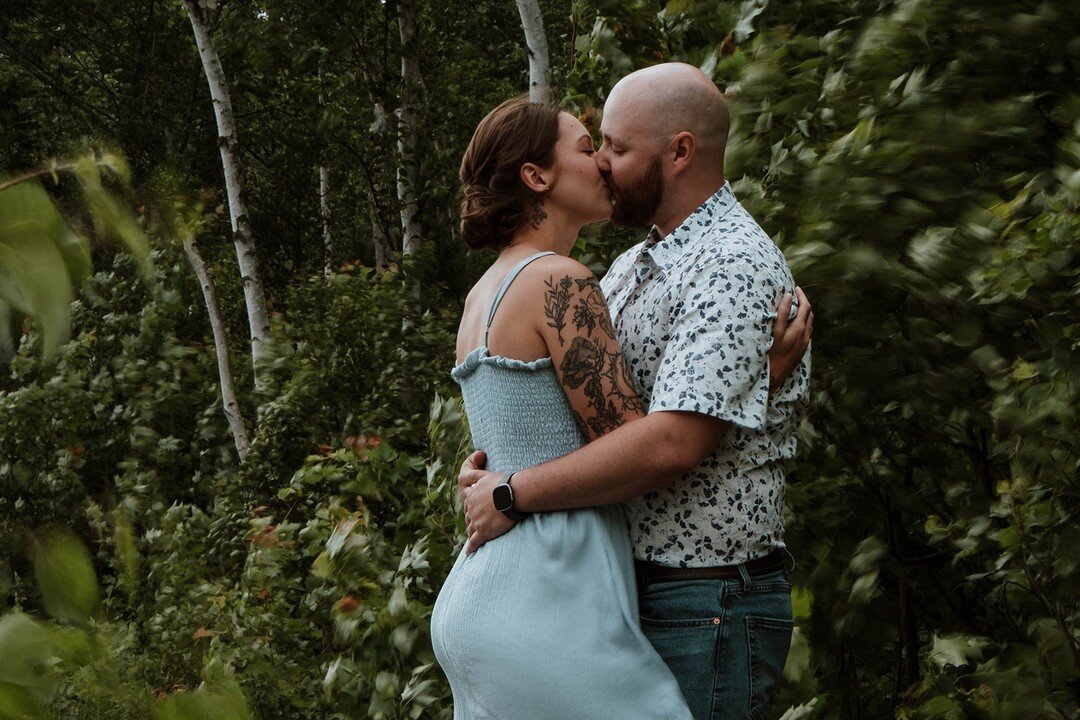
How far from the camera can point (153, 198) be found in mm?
836

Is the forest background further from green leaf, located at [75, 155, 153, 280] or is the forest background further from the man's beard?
the man's beard

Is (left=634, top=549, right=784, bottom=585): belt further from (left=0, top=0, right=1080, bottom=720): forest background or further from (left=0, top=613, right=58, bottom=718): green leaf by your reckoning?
(left=0, top=613, right=58, bottom=718): green leaf

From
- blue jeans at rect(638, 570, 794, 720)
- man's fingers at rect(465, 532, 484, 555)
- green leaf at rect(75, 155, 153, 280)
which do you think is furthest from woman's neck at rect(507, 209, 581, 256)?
green leaf at rect(75, 155, 153, 280)

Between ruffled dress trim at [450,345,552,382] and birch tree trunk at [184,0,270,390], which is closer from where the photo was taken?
ruffled dress trim at [450,345,552,382]

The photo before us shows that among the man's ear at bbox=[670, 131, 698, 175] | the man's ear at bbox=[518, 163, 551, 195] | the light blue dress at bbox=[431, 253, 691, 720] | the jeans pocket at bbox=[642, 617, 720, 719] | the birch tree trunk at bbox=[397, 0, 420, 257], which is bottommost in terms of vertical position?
the birch tree trunk at bbox=[397, 0, 420, 257]

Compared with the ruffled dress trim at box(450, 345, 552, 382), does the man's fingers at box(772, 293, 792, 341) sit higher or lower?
lower

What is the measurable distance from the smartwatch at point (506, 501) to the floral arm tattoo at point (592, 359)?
182mm

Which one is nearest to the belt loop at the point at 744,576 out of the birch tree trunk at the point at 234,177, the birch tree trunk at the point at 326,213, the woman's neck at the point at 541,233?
the woman's neck at the point at 541,233

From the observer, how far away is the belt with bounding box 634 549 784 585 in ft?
7.01

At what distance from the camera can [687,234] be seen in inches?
91.2

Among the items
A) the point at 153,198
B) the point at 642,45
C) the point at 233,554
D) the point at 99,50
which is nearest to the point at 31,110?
the point at 99,50

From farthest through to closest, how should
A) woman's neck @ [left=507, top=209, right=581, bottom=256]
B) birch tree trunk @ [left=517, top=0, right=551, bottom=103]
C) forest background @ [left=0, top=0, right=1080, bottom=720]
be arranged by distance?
1. birch tree trunk @ [left=517, top=0, right=551, bottom=103]
2. woman's neck @ [left=507, top=209, right=581, bottom=256]
3. forest background @ [left=0, top=0, right=1080, bottom=720]

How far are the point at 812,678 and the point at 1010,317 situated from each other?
3.60 ft

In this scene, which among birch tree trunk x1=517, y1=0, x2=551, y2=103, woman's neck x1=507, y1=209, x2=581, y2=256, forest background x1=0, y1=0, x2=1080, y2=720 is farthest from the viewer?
birch tree trunk x1=517, y1=0, x2=551, y2=103
